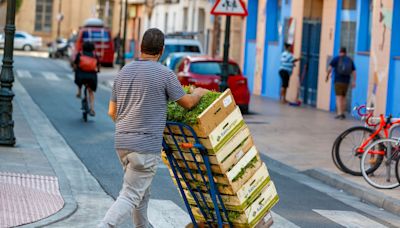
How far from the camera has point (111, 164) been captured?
1491 centimetres

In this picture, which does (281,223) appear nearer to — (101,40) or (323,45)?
(323,45)

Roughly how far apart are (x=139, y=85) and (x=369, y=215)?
4.88m

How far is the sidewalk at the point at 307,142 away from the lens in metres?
13.7

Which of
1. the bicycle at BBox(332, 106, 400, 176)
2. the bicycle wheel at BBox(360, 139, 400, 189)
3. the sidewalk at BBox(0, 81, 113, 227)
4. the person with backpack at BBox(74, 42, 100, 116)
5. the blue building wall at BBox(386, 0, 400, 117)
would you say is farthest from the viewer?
the blue building wall at BBox(386, 0, 400, 117)

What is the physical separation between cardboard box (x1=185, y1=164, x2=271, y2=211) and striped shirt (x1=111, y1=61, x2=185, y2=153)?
0.67 meters

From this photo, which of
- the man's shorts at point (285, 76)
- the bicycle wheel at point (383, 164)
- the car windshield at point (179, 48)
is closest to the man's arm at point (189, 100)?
the bicycle wheel at point (383, 164)

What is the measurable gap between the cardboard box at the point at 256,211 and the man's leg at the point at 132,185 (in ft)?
2.37

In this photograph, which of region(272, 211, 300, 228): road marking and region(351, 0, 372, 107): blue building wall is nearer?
region(272, 211, 300, 228): road marking

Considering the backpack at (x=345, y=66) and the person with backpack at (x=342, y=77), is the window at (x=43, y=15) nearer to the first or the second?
the person with backpack at (x=342, y=77)

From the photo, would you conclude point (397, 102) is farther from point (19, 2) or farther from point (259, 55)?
point (19, 2)

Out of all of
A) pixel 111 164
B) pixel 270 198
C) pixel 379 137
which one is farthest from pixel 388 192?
pixel 270 198

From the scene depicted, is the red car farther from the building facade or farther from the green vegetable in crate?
the green vegetable in crate

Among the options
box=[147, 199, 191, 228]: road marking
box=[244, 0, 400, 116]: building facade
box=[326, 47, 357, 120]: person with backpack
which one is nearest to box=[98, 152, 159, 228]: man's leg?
box=[147, 199, 191, 228]: road marking

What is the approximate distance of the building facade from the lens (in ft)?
82.6
